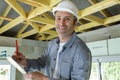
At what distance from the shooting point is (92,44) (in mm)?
Answer: 4141

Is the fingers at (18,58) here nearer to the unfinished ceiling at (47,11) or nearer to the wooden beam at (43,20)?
the unfinished ceiling at (47,11)

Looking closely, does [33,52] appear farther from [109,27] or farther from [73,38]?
[73,38]

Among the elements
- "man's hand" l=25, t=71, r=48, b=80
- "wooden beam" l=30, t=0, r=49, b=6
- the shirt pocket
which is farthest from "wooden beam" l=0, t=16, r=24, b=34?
"man's hand" l=25, t=71, r=48, b=80

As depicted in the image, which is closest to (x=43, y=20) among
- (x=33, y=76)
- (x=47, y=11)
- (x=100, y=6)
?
(x=47, y=11)

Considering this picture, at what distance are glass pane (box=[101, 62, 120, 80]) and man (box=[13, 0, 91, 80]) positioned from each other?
2.50m

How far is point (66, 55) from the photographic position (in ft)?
4.90

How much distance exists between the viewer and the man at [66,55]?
1377 millimetres

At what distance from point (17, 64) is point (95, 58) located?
2.85 meters

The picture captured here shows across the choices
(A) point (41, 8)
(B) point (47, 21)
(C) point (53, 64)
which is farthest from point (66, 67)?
(B) point (47, 21)

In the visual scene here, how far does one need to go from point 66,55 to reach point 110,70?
271 centimetres

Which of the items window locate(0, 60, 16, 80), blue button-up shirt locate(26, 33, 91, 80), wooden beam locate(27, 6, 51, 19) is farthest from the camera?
window locate(0, 60, 16, 80)

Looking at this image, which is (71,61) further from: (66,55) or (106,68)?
(106,68)

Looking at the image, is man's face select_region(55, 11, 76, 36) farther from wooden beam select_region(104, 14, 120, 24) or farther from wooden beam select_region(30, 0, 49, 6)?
wooden beam select_region(104, 14, 120, 24)

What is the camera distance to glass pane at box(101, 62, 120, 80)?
12.6ft
